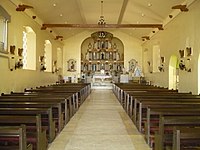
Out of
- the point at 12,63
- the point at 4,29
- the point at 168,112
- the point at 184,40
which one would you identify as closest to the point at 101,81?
the point at 184,40

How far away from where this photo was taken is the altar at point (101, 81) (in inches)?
940

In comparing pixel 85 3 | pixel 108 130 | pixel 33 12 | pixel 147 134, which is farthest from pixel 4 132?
pixel 85 3

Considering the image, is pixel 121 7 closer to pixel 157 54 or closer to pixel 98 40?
pixel 157 54

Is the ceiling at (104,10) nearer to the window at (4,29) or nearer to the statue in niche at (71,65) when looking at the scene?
the window at (4,29)

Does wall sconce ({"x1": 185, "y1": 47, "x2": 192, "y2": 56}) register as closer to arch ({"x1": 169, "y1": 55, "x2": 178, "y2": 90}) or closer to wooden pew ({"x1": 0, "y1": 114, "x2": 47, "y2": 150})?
arch ({"x1": 169, "y1": 55, "x2": 178, "y2": 90})

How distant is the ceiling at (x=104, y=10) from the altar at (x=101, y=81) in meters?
5.66

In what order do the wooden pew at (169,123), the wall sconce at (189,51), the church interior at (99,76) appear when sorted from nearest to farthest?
the wooden pew at (169,123)
the church interior at (99,76)
the wall sconce at (189,51)

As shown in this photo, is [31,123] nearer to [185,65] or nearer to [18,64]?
Result: [18,64]

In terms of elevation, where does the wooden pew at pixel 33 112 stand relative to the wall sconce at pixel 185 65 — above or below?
below

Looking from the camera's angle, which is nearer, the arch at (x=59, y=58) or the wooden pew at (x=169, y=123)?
the wooden pew at (x=169, y=123)

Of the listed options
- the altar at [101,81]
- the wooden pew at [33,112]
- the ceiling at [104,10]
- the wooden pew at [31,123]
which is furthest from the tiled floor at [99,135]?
the altar at [101,81]

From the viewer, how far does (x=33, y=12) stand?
45.4 feet

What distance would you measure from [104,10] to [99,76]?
7.84 metres

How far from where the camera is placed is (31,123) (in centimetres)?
423
